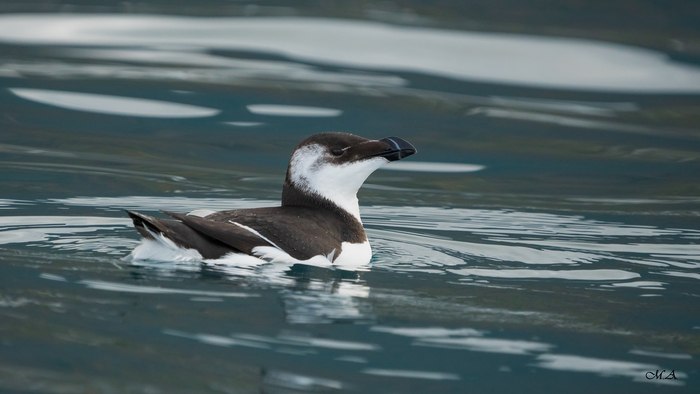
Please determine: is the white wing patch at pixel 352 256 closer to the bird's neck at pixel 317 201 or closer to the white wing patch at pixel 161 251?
the bird's neck at pixel 317 201

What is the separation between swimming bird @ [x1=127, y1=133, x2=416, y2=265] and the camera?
5398mm

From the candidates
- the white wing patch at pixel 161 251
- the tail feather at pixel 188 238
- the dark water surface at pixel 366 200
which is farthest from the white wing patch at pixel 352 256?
the white wing patch at pixel 161 251

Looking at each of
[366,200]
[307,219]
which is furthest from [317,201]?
[366,200]

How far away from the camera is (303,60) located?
12352 mm

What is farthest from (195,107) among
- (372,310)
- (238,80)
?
(372,310)

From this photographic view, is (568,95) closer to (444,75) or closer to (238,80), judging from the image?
(444,75)

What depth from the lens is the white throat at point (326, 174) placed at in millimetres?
6070

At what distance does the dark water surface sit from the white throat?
0.56 meters

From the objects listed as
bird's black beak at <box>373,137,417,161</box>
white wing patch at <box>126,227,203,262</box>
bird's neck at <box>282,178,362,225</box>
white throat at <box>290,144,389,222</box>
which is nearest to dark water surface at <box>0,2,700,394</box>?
white wing patch at <box>126,227,203,262</box>

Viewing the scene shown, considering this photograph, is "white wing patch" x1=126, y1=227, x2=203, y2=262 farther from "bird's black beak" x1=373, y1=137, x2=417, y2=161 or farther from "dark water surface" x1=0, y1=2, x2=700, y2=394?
"bird's black beak" x1=373, y1=137, x2=417, y2=161

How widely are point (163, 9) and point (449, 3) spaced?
3.77 meters

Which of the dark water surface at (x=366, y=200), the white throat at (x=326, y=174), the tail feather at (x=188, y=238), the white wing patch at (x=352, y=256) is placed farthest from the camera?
the white throat at (x=326, y=174)

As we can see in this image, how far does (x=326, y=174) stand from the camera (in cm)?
612

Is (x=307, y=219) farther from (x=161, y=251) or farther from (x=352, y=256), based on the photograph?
(x=161, y=251)
